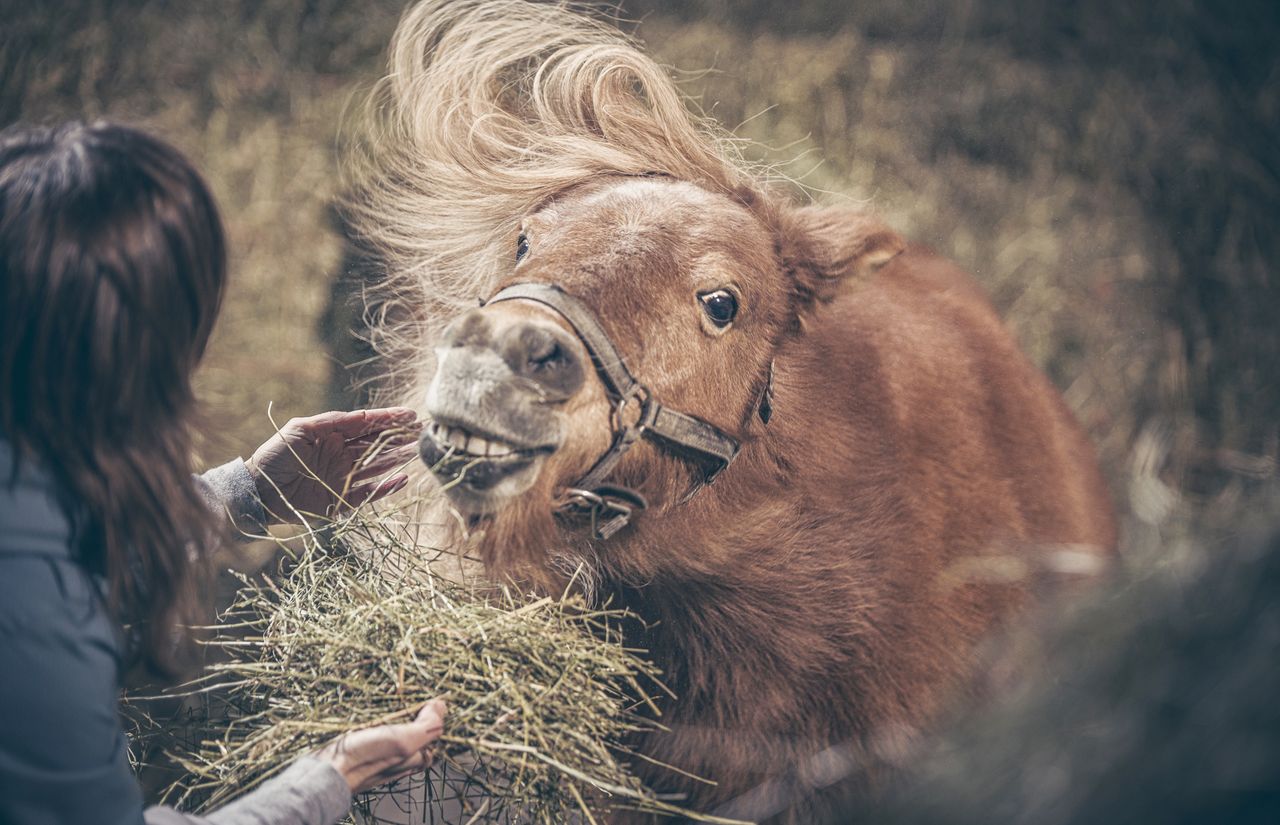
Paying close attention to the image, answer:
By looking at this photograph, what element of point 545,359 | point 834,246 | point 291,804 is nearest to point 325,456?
point 545,359

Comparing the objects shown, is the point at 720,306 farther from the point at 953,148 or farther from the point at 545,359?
the point at 953,148

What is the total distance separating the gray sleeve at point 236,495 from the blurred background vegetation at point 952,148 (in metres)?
1.13

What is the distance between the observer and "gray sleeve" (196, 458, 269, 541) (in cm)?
186

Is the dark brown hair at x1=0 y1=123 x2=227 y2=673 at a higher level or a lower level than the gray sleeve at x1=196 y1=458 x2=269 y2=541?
higher

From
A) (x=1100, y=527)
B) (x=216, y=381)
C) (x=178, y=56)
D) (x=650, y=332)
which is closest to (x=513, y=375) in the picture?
(x=650, y=332)

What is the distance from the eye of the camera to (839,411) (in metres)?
2.12

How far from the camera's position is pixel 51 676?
114cm

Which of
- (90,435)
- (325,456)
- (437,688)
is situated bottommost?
(437,688)

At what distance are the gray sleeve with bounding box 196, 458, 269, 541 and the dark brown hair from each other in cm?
56

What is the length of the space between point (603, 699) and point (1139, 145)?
251 centimetres

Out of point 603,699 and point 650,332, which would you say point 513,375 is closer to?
point 650,332

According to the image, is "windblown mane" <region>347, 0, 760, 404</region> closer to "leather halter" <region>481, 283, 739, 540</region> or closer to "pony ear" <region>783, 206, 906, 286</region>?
"pony ear" <region>783, 206, 906, 286</region>

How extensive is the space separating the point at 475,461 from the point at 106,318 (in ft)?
1.98

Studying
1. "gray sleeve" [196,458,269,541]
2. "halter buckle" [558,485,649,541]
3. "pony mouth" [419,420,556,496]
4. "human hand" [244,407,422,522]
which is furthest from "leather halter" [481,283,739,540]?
"gray sleeve" [196,458,269,541]
